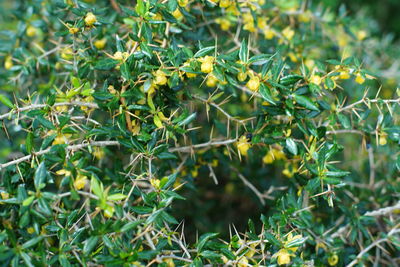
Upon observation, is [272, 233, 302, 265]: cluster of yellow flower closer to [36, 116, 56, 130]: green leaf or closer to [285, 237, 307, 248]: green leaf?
[285, 237, 307, 248]: green leaf

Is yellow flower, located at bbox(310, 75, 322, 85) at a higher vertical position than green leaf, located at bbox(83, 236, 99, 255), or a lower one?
higher

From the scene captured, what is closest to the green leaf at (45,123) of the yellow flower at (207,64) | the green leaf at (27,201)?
the green leaf at (27,201)

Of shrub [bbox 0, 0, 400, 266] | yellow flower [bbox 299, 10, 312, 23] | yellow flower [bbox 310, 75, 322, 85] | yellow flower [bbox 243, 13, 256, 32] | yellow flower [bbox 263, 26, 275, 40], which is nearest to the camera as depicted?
shrub [bbox 0, 0, 400, 266]

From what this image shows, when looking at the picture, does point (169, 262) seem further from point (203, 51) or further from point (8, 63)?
point (8, 63)

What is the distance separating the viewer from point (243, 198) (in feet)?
9.02

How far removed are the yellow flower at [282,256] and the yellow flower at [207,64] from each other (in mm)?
661

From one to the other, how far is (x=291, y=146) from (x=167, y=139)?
0.46 meters

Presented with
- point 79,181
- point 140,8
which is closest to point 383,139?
point 140,8

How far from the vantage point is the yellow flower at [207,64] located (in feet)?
4.89

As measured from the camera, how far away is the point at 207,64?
1.49 m

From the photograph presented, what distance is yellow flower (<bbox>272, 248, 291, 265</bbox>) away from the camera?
1.45 metres

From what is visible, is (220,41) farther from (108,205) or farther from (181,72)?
(108,205)

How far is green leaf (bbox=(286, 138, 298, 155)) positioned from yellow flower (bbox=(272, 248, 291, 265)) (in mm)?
360

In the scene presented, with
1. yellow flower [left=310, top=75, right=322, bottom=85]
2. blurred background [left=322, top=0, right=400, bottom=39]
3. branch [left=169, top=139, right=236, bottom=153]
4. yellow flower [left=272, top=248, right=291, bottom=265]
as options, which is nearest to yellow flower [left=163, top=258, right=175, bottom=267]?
yellow flower [left=272, top=248, right=291, bottom=265]
